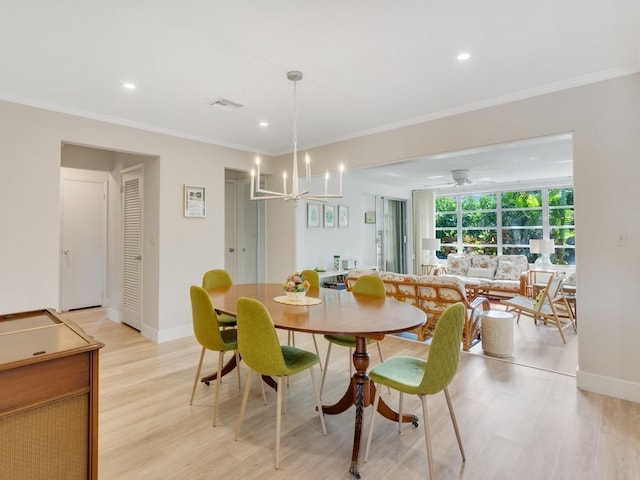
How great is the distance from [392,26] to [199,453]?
2783 millimetres

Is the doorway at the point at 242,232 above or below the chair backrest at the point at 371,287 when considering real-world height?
above

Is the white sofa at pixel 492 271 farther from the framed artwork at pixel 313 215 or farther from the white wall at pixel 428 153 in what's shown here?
the white wall at pixel 428 153

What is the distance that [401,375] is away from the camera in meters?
1.94

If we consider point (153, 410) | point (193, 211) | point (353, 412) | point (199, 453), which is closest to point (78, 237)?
point (193, 211)

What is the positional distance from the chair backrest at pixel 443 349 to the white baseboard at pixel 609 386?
1.87 m

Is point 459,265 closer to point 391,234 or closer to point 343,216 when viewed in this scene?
point 391,234

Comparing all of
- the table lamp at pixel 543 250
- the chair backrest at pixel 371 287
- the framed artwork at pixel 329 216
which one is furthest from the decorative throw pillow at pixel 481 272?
the chair backrest at pixel 371 287

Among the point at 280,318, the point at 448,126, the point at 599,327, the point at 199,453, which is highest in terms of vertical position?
the point at 448,126

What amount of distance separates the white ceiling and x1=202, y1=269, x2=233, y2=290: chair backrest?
1.64 m

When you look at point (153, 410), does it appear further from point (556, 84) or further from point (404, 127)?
point (556, 84)

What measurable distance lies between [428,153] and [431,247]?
485 centimetres

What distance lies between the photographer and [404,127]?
152 inches

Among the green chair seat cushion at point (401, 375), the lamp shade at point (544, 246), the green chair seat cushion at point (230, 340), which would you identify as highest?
the lamp shade at point (544, 246)

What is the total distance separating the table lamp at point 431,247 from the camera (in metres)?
8.14
